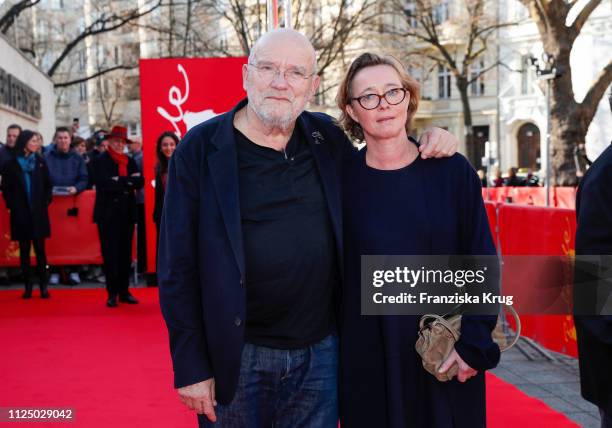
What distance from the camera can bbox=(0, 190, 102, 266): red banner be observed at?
1089 cm

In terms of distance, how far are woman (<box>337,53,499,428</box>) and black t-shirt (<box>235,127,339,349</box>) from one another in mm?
150

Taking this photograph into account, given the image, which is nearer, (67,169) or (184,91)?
(184,91)

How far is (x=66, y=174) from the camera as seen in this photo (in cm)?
1080

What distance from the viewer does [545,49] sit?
18.1m

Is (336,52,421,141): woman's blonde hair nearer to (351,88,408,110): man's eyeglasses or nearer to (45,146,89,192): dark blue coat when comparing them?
(351,88,408,110): man's eyeglasses

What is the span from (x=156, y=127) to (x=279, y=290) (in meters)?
5.78

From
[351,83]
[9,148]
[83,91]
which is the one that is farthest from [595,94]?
[83,91]

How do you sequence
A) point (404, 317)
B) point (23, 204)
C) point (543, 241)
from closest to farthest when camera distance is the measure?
point (404, 317), point (543, 241), point (23, 204)

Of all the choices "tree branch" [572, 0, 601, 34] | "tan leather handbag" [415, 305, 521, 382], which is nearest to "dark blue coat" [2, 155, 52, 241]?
"tan leather handbag" [415, 305, 521, 382]

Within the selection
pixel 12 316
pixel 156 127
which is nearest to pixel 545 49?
pixel 156 127

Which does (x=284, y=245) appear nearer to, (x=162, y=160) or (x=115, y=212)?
(x=162, y=160)

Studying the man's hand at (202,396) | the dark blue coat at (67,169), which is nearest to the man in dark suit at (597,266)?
the man's hand at (202,396)

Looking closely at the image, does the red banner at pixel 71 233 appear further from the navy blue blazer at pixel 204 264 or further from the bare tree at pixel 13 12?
the bare tree at pixel 13 12

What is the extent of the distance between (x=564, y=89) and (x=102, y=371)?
15539mm
